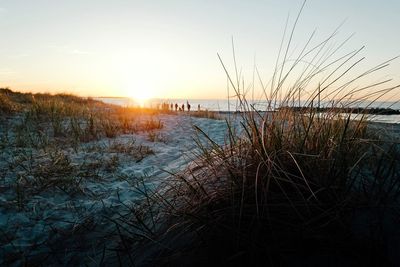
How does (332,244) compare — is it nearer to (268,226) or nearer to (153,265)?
(268,226)

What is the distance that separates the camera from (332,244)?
1.46 metres

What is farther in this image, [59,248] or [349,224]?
[59,248]

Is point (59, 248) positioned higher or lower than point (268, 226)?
lower

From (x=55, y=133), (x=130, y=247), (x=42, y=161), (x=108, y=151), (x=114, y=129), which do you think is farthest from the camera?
(x=114, y=129)

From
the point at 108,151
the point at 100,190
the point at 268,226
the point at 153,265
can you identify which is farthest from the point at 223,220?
the point at 108,151

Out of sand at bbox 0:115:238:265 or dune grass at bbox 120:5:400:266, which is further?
sand at bbox 0:115:238:265

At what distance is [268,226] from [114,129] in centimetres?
440

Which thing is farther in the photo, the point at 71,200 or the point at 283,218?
the point at 71,200

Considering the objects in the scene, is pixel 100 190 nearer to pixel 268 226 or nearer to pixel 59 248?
pixel 59 248

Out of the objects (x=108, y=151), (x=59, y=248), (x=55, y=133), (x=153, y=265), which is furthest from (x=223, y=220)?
(x=55, y=133)

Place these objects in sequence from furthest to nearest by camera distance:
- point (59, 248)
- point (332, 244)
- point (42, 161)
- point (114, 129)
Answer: point (114, 129) < point (42, 161) < point (59, 248) < point (332, 244)

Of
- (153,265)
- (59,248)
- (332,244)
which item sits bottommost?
(59,248)

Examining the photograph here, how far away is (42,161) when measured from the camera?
Answer: 142 inches

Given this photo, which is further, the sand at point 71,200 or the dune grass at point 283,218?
the sand at point 71,200
